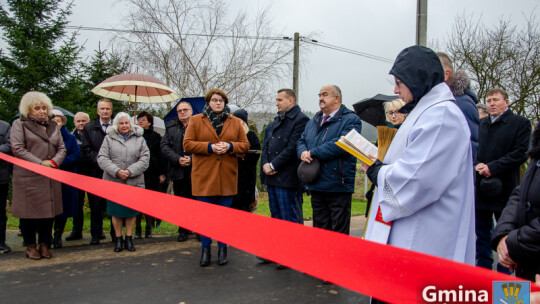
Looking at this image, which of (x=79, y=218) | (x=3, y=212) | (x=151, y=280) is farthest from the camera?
(x=79, y=218)

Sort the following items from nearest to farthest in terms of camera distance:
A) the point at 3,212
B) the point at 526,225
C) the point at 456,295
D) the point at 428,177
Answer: the point at 456,295
the point at 428,177
the point at 526,225
the point at 3,212

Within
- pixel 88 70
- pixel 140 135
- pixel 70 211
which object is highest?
pixel 88 70

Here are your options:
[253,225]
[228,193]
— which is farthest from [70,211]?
[253,225]

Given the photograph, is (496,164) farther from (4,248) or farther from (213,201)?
(4,248)

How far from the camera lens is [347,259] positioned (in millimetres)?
1341

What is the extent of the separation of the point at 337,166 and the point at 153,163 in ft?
12.9

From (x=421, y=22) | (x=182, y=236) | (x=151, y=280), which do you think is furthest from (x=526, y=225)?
(x=421, y=22)

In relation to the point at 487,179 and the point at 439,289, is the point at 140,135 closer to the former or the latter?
the point at 487,179

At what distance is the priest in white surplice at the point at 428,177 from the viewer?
194 cm

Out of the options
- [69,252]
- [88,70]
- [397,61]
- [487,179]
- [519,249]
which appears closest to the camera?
[519,249]

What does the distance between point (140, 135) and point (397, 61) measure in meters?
4.89

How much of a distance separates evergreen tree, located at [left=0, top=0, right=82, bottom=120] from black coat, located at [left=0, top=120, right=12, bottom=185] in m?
6.79

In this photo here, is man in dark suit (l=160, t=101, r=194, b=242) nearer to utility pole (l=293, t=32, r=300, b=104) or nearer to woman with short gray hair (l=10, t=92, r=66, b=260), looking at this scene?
woman with short gray hair (l=10, t=92, r=66, b=260)

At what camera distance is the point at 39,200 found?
17.4 ft
